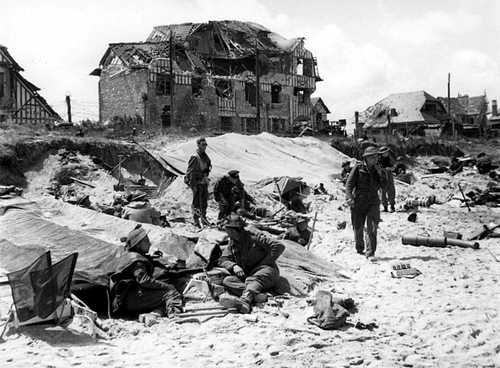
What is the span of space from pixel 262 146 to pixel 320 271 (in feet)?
48.7

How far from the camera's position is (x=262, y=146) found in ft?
74.0

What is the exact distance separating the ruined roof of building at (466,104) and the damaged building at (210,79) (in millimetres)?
18138

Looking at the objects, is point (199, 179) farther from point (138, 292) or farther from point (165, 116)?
point (165, 116)

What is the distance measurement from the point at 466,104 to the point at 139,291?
61366mm

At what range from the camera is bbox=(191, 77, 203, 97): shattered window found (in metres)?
38.4

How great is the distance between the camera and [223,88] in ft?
133

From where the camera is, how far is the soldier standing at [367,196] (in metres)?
9.12

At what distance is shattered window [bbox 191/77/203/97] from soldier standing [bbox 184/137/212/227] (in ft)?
89.6

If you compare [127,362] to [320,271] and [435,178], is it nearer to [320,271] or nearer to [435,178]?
[320,271]

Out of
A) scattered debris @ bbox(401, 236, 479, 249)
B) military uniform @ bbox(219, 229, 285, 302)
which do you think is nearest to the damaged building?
scattered debris @ bbox(401, 236, 479, 249)

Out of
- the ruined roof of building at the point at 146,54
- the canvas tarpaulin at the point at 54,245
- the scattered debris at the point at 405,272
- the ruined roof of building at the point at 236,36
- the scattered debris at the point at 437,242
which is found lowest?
the scattered debris at the point at 405,272

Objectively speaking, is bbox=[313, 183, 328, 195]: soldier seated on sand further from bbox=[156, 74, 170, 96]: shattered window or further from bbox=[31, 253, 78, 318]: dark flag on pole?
bbox=[156, 74, 170, 96]: shattered window

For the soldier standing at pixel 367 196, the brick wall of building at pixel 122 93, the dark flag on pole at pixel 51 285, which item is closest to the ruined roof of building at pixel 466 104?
the brick wall of building at pixel 122 93

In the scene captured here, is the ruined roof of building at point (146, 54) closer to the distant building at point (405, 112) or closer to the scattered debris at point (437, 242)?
the distant building at point (405, 112)
